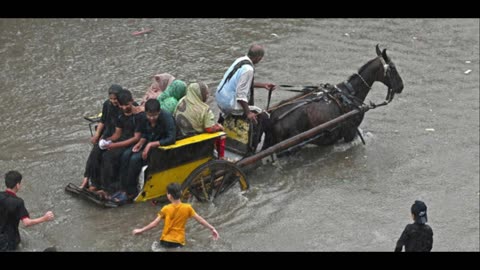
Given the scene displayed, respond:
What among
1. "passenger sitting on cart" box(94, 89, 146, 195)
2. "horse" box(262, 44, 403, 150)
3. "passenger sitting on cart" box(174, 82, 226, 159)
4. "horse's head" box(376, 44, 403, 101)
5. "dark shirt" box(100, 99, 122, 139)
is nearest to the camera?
"passenger sitting on cart" box(94, 89, 146, 195)

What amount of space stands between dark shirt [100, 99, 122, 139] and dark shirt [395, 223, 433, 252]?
142 inches


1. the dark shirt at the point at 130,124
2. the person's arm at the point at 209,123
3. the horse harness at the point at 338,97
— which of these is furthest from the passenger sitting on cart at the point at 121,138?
the horse harness at the point at 338,97

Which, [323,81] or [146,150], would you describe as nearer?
[146,150]

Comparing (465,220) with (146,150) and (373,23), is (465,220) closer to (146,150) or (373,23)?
(146,150)

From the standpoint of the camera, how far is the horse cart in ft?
27.1

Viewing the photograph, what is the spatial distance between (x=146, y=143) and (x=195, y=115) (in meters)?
0.68

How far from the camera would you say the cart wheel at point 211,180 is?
830 cm

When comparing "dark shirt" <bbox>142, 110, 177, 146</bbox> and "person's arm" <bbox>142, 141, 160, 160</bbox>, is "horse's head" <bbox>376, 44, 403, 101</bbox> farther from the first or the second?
A: "person's arm" <bbox>142, 141, 160, 160</bbox>

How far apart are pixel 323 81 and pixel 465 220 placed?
5.06m

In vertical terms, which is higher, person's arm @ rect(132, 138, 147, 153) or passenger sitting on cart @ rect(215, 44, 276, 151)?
passenger sitting on cart @ rect(215, 44, 276, 151)

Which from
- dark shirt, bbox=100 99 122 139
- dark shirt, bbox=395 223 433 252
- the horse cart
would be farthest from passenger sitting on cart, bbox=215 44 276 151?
dark shirt, bbox=395 223 433 252

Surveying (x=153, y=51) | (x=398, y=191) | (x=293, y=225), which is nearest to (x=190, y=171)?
(x=293, y=225)
